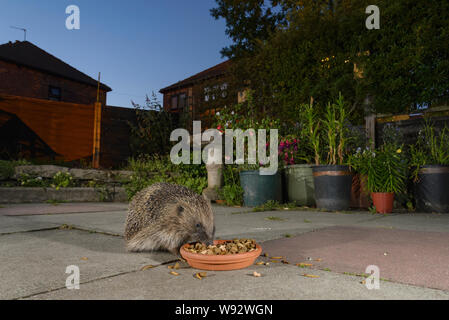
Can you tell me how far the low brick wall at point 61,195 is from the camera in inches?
245

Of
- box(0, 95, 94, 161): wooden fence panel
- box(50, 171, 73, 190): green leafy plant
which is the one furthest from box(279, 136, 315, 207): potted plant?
box(0, 95, 94, 161): wooden fence panel

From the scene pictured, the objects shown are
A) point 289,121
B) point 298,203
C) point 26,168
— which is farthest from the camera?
point 289,121

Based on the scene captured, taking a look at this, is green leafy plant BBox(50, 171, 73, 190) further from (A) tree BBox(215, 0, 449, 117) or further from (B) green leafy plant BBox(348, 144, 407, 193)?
(B) green leafy plant BBox(348, 144, 407, 193)

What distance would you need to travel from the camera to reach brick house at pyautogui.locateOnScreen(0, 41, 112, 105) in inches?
771

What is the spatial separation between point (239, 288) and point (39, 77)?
23.5 m

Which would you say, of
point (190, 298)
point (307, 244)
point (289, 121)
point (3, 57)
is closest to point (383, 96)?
point (289, 121)

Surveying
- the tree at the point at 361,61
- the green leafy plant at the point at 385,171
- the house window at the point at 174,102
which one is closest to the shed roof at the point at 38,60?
the house window at the point at 174,102

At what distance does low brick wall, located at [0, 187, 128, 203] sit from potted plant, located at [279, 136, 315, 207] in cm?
379

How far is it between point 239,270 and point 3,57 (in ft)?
73.5

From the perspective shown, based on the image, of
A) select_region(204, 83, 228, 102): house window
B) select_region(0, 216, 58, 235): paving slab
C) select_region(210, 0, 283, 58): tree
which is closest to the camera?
select_region(0, 216, 58, 235): paving slab

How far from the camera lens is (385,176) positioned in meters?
4.97

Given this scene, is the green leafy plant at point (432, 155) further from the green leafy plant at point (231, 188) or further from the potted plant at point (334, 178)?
the green leafy plant at point (231, 188)

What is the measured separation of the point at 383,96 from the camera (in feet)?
20.8
